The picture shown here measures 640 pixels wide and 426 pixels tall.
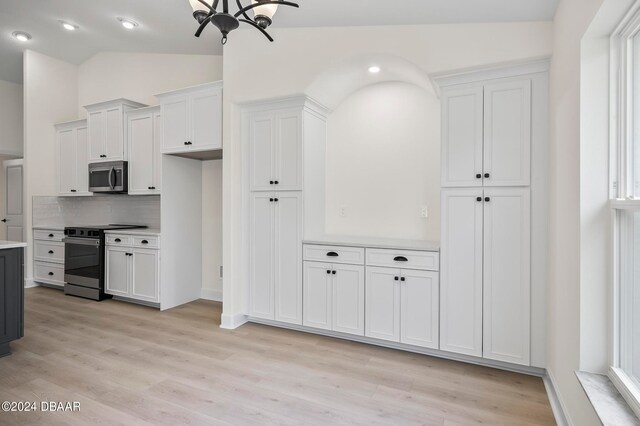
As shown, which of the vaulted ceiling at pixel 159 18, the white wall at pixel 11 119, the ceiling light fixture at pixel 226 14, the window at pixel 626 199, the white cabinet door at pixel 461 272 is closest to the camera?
the window at pixel 626 199

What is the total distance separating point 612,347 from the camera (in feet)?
5.35

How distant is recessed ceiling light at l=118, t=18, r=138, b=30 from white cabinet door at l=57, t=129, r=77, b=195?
2.05 metres

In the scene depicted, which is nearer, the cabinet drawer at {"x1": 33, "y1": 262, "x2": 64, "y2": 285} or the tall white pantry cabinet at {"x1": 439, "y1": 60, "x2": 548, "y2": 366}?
the tall white pantry cabinet at {"x1": 439, "y1": 60, "x2": 548, "y2": 366}

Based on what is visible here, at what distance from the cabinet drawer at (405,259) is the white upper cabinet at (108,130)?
359 cm

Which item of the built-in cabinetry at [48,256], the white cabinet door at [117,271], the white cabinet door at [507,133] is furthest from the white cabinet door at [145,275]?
the white cabinet door at [507,133]

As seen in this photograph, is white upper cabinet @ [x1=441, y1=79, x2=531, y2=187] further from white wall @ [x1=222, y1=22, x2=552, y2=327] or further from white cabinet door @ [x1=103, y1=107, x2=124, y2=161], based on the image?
white cabinet door @ [x1=103, y1=107, x2=124, y2=161]

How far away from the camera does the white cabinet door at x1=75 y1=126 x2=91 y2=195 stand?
16.9 ft

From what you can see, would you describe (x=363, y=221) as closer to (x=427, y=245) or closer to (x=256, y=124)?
(x=427, y=245)

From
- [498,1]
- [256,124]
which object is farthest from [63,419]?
[498,1]

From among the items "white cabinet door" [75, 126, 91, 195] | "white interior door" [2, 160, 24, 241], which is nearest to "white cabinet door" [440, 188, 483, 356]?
"white cabinet door" [75, 126, 91, 195]

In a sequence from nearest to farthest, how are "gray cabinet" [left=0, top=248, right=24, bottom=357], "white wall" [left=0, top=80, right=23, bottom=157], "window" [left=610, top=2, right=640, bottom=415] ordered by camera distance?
1. "window" [left=610, top=2, right=640, bottom=415]
2. "gray cabinet" [left=0, top=248, right=24, bottom=357]
3. "white wall" [left=0, top=80, right=23, bottom=157]

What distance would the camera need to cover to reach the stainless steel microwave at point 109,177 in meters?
4.59

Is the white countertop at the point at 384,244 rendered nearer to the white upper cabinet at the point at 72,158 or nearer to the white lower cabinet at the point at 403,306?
the white lower cabinet at the point at 403,306

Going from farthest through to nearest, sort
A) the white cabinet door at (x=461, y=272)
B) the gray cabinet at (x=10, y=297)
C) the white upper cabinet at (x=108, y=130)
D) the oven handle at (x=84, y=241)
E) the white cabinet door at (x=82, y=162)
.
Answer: the white cabinet door at (x=82, y=162) < the white upper cabinet at (x=108, y=130) < the oven handle at (x=84, y=241) < the gray cabinet at (x=10, y=297) < the white cabinet door at (x=461, y=272)
